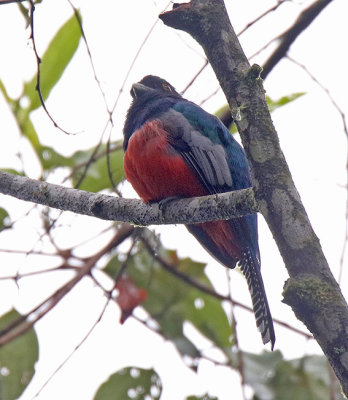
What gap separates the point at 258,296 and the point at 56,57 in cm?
221

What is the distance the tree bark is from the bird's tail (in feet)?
4.21

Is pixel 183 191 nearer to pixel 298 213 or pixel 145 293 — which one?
pixel 145 293

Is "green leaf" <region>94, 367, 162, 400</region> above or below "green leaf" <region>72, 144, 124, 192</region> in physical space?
below

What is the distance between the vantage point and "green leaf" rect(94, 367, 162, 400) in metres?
3.93

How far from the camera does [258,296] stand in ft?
12.1

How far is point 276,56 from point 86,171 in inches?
52.9

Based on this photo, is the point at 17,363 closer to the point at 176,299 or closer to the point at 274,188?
the point at 176,299

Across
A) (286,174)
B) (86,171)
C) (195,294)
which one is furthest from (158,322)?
(286,174)

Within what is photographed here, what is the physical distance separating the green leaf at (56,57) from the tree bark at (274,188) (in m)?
2.31

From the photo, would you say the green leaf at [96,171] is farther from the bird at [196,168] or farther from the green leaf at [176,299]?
the green leaf at [176,299]

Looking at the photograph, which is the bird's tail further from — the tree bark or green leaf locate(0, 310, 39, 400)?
green leaf locate(0, 310, 39, 400)

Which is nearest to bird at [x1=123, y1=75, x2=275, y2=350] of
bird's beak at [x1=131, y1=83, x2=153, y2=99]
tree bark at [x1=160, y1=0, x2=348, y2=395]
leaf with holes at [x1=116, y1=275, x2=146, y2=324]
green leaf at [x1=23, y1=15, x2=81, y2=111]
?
bird's beak at [x1=131, y1=83, x2=153, y2=99]

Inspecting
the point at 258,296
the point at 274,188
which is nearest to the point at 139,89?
the point at 258,296

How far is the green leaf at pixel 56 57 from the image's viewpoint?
4574 mm
